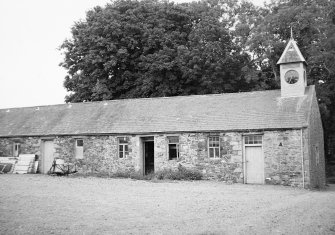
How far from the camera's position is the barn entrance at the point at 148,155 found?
24.7m

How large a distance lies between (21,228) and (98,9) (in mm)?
30515

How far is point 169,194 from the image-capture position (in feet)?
52.2

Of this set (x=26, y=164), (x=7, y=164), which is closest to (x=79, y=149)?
(x=26, y=164)

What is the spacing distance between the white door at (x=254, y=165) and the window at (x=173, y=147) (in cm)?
434

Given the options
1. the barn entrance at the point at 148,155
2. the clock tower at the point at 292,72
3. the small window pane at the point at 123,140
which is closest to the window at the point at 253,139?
the clock tower at the point at 292,72

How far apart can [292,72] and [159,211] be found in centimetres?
1480

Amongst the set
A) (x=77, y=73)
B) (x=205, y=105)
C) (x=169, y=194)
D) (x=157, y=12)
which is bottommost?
(x=169, y=194)

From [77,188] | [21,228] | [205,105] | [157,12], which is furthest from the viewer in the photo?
[157,12]

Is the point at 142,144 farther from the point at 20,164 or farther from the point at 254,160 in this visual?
the point at 20,164

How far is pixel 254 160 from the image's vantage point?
70.3 feet

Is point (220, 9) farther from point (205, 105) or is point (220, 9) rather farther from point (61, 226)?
point (61, 226)

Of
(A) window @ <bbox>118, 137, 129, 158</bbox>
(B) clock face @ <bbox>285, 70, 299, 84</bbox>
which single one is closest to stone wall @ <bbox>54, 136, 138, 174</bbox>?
(A) window @ <bbox>118, 137, 129, 158</bbox>

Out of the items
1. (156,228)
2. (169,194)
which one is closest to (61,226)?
(156,228)

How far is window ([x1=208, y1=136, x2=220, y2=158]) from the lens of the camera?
2230 centimetres
